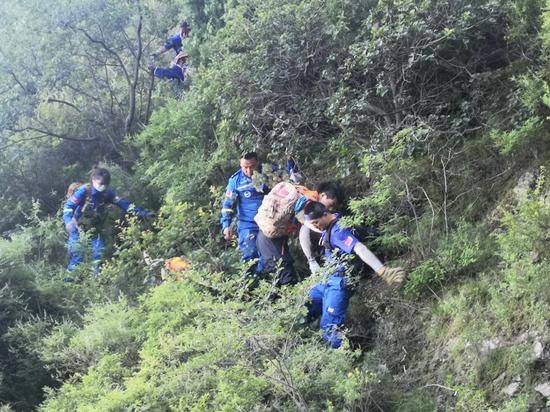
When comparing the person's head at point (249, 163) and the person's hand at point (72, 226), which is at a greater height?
the person's head at point (249, 163)

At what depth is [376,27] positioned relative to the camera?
6066 millimetres

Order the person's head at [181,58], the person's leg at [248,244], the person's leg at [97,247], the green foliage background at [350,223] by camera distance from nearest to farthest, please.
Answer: the green foliage background at [350,223] < the person's leg at [248,244] < the person's leg at [97,247] < the person's head at [181,58]

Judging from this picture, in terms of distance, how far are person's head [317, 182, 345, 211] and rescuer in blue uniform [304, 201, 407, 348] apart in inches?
13.9

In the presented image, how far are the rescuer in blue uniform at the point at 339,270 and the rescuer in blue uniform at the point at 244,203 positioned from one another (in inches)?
54.1

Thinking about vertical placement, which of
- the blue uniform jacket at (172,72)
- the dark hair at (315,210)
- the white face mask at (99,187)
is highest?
the blue uniform jacket at (172,72)

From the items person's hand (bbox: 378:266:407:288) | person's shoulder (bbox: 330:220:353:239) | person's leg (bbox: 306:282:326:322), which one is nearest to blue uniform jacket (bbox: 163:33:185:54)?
person's shoulder (bbox: 330:220:353:239)

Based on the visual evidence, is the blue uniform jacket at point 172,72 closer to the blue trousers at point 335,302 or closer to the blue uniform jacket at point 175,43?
the blue uniform jacket at point 175,43

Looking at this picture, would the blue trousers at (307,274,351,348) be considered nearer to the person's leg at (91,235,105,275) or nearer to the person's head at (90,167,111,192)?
the person's leg at (91,235,105,275)

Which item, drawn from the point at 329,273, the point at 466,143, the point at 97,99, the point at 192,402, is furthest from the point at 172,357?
the point at 97,99

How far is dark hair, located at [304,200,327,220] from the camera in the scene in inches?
220

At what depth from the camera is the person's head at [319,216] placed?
5578 mm

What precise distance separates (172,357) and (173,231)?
263 centimetres

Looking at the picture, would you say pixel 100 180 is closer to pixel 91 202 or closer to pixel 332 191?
pixel 91 202

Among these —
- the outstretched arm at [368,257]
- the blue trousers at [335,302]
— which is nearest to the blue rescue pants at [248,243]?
the blue trousers at [335,302]
